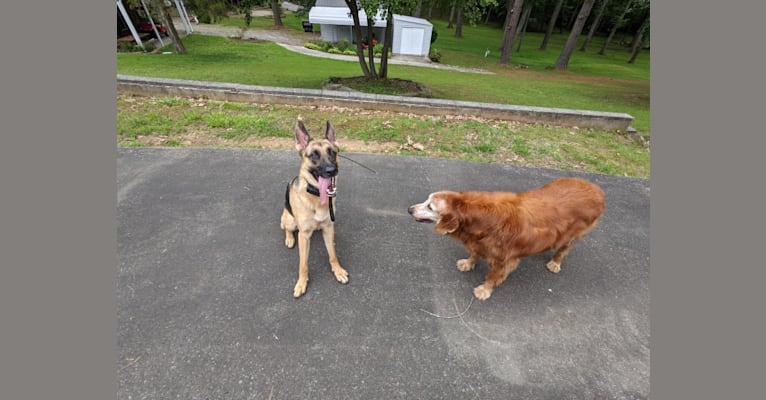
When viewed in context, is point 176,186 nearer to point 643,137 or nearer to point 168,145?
point 168,145

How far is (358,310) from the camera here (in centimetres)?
352

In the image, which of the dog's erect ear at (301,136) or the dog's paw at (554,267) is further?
the dog's paw at (554,267)

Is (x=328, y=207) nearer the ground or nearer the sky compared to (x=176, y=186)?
A: nearer the sky

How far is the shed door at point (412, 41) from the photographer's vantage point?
28.6 m

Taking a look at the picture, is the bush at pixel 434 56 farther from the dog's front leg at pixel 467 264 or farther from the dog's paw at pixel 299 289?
the dog's paw at pixel 299 289

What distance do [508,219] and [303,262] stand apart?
7.98 feet

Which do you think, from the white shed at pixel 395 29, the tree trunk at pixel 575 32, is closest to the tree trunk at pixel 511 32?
the tree trunk at pixel 575 32

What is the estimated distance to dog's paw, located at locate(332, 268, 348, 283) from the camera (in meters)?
3.85

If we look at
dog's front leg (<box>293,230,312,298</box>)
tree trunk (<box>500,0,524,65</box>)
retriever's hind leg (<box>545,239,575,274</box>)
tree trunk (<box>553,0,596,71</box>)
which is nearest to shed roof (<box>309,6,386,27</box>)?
tree trunk (<box>500,0,524,65</box>)

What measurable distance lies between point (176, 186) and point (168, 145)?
202 cm

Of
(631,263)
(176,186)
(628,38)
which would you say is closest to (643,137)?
(631,263)

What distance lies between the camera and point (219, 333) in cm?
323

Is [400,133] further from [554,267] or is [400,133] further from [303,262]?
[303,262]

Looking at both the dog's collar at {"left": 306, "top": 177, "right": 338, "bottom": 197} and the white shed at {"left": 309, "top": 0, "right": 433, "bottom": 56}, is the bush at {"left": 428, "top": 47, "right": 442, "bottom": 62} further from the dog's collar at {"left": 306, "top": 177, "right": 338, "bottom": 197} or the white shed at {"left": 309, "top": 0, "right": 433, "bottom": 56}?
the dog's collar at {"left": 306, "top": 177, "right": 338, "bottom": 197}
